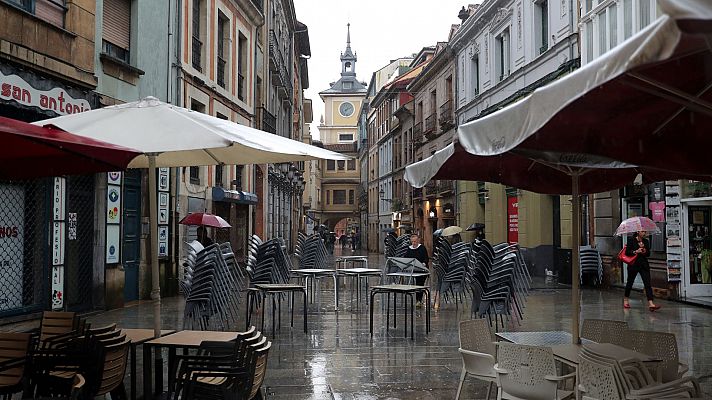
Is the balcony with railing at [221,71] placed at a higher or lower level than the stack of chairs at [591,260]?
higher

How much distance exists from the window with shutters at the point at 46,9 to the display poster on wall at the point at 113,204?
3088 millimetres

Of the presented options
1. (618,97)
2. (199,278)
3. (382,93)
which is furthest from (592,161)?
(382,93)

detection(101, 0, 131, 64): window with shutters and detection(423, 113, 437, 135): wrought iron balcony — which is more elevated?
detection(423, 113, 437, 135): wrought iron balcony

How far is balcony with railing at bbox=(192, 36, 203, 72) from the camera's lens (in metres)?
17.5

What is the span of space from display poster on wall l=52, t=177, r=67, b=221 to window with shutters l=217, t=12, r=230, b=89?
9.83 metres

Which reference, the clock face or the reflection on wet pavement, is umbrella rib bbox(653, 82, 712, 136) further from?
the clock face

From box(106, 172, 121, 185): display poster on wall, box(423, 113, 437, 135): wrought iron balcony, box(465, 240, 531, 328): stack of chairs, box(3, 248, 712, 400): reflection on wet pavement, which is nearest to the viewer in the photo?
box(3, 248, 712, 400): reflection on wet pavement

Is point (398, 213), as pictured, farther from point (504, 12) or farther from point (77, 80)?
point (77, 80)

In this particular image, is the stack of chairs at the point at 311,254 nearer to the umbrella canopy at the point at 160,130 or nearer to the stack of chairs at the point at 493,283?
the stack of chairs at the point at 493,283

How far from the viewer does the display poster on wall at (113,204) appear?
12062mm

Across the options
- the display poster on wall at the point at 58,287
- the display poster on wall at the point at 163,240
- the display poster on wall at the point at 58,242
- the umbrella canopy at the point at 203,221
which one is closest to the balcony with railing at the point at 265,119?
the display poster on wall at the point at 163,240

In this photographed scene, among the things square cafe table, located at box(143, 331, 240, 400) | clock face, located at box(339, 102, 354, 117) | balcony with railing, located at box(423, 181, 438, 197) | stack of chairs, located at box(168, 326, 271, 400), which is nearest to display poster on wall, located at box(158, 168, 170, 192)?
square cafe table, located at box(143, 331, 240, 400)

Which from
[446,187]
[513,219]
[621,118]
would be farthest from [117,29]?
[446,187]

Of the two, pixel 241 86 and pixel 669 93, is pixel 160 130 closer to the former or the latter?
pixel 669 93
